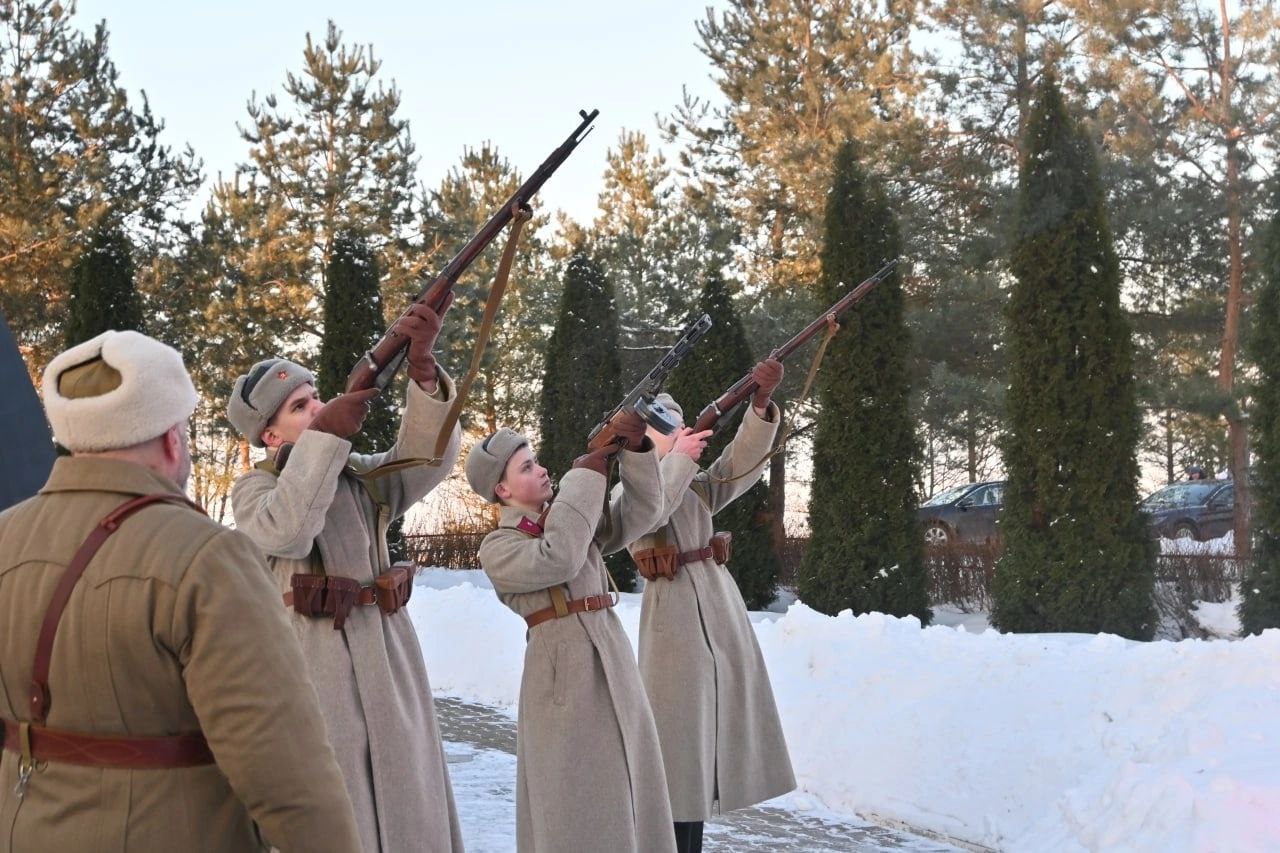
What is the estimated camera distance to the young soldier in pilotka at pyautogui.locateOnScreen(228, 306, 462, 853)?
3.68 metres

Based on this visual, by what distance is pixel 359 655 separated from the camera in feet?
12.5

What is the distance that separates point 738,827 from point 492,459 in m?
2.88

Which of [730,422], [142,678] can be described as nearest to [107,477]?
[142,678]

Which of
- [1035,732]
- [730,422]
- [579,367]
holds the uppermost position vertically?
[579,367]

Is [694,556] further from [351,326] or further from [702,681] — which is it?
[351,326]

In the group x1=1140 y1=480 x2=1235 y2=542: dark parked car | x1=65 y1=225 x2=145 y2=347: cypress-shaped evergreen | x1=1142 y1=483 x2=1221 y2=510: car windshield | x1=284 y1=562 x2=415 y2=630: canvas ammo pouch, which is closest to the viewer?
x1=284 y1=562 x2=415 y2=630: canvas ammo pouch

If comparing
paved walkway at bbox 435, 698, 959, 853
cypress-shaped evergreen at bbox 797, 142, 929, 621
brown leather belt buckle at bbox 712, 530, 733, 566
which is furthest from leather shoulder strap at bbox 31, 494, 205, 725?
cypress-shaped evergreen at bbox 797, 142, 929, 621

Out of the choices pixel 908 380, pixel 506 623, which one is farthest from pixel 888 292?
pixel 506 623

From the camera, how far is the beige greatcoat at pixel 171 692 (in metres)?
2.09

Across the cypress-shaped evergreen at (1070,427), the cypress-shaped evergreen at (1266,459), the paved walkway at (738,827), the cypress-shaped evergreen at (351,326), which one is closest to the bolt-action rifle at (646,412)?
the paved walkway at (738,827)

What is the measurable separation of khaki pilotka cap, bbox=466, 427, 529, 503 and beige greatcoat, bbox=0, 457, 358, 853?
2.47m

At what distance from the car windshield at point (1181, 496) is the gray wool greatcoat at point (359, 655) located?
59.9 feet

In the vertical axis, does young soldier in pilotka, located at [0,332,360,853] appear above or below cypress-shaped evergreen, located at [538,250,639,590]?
below

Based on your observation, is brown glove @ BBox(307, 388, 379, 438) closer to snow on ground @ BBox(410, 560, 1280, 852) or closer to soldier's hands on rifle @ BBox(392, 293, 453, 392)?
soldier's hands on rifle @ BBox(392, 293, 453, 392)
